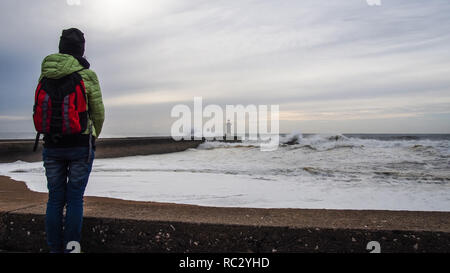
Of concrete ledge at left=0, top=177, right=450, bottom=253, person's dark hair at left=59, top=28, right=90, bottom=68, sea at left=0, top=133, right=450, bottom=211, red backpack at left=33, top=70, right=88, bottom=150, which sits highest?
person's dark hair at left=59, top=28, right=90, bottom=68

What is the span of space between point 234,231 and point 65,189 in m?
1.18

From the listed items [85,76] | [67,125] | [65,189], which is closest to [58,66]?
[85,76]

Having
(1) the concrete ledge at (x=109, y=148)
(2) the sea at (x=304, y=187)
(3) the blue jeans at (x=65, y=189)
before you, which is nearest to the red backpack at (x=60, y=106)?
(3) the blue jeans at (x=65, y=189)

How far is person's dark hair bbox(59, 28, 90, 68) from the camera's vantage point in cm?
238

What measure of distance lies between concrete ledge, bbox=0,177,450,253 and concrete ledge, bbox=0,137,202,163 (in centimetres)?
1103

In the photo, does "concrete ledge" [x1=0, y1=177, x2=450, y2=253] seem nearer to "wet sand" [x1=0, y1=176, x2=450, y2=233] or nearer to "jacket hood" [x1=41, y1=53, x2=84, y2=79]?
"wet sand" [x1=0, y1=176, x2=450, y2=233]

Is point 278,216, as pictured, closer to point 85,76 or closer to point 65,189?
point 65,189

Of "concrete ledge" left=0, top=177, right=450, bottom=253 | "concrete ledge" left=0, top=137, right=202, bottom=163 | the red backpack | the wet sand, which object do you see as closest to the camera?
the red backpack

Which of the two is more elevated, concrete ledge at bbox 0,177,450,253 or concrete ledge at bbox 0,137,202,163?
concrete ledge at bbox 0,177,450,253

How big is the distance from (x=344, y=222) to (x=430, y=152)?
36.7 feet

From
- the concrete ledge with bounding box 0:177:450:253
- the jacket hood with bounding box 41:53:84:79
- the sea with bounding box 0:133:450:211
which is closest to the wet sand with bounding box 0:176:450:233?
the concrete ledge with bounding box 0:177:450:253

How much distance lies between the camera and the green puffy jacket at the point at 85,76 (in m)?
2.24
